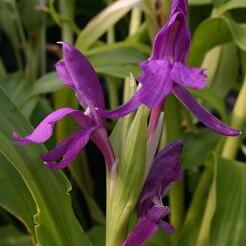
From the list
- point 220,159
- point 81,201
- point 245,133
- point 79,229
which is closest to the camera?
point 79,229

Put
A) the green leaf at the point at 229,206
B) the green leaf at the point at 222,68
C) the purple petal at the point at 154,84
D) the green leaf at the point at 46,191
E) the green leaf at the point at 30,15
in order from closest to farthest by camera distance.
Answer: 1. the purple petal at the point at 154,84
2. the green leaf at the point at 46,191
3. the green leaf at the point at 229,206
4. the green leaf at the point at 222,68
5. the green leaf at the point at 30,15

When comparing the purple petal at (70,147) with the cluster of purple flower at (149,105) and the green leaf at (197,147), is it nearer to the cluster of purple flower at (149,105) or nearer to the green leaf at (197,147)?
the cluster of purple flower at (149,105)

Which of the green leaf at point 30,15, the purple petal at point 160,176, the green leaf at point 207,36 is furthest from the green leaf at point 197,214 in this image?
the green leaf at point 30,15

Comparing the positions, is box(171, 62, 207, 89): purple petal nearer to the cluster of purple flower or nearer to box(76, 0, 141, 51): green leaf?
the cluster of purple flower

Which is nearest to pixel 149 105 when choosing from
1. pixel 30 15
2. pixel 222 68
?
pixel 222 68

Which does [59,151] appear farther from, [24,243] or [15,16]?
[15,16]

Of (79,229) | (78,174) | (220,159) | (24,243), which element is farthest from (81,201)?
(79,229)
